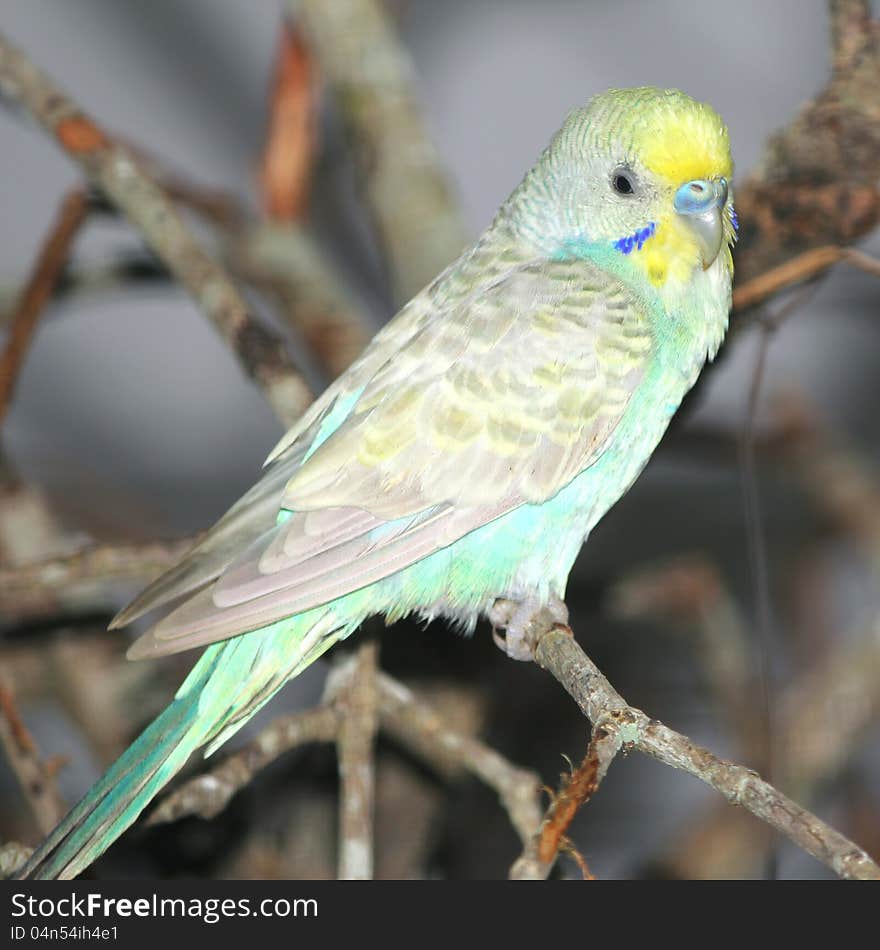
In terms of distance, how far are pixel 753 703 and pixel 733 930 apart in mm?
1742

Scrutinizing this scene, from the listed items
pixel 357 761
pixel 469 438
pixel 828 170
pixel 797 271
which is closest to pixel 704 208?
pixel 797 271

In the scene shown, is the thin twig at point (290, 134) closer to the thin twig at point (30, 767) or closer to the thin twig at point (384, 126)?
the thin twig at point (384, 126)

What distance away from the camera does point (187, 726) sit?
2.06 metres

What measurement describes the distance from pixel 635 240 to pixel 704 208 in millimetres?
A: 168

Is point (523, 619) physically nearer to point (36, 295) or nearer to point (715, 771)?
point (715, 771)

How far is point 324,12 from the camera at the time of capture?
3393mm

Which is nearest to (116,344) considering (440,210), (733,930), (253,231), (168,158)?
(168,158)

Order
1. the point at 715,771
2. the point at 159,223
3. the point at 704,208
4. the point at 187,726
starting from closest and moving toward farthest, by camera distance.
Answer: the point at 715,771, the point at 187,726, the point at 704,208, the point at 159,223

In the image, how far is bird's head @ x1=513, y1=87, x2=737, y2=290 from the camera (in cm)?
→ 215

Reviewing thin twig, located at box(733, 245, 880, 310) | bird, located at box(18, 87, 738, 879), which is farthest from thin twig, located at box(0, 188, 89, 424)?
thin twig, located at box(733, 245, 880, 310)

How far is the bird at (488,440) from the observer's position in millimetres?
2125

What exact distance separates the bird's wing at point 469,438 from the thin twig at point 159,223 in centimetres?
40

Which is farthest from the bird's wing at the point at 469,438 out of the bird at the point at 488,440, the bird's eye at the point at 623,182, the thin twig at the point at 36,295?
the thin twig at the point at 36,295

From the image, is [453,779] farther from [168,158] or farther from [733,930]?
[168,158]
